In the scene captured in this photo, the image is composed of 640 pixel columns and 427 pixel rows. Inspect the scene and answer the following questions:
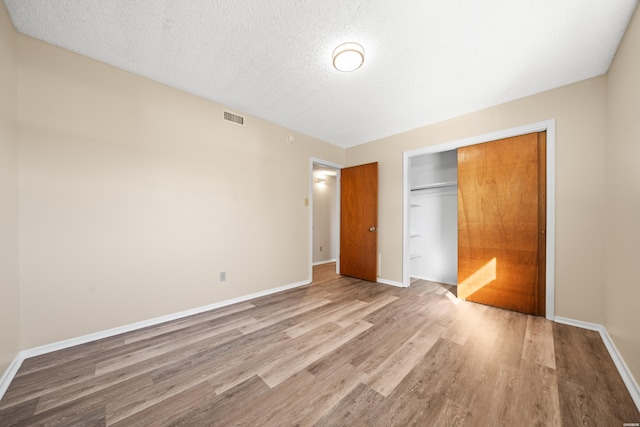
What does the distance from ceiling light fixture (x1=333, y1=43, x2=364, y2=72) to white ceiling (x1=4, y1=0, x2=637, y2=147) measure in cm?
6

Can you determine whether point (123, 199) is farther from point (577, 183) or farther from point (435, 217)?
point (577, 183)

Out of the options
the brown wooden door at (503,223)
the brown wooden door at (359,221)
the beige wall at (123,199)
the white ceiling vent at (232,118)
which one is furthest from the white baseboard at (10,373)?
the brown wooden door at (503,223)

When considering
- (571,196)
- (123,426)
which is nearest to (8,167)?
(123,426)

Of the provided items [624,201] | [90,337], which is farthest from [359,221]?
[90,337]

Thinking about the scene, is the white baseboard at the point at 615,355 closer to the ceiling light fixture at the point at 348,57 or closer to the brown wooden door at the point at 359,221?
the brown wooden door at the point at 359,221

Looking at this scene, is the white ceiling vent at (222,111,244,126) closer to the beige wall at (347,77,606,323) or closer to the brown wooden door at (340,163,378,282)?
the brown wooden door at (340,163,378,282)

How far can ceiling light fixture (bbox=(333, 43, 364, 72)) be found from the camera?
184cm

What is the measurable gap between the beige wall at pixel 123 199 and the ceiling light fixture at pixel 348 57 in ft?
5.35

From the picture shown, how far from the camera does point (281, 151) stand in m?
3.47

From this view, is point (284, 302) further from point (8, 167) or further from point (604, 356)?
point (604, 356)

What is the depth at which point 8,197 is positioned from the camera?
1567 mm

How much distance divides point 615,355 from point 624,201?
1.21 meters

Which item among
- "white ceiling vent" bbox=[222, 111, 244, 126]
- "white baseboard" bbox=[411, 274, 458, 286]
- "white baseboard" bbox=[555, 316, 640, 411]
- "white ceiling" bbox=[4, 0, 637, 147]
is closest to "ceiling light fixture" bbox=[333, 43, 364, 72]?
"white ceiling" bbox=[4, 0, 637, 147]

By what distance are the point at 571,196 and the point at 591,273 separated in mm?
797
